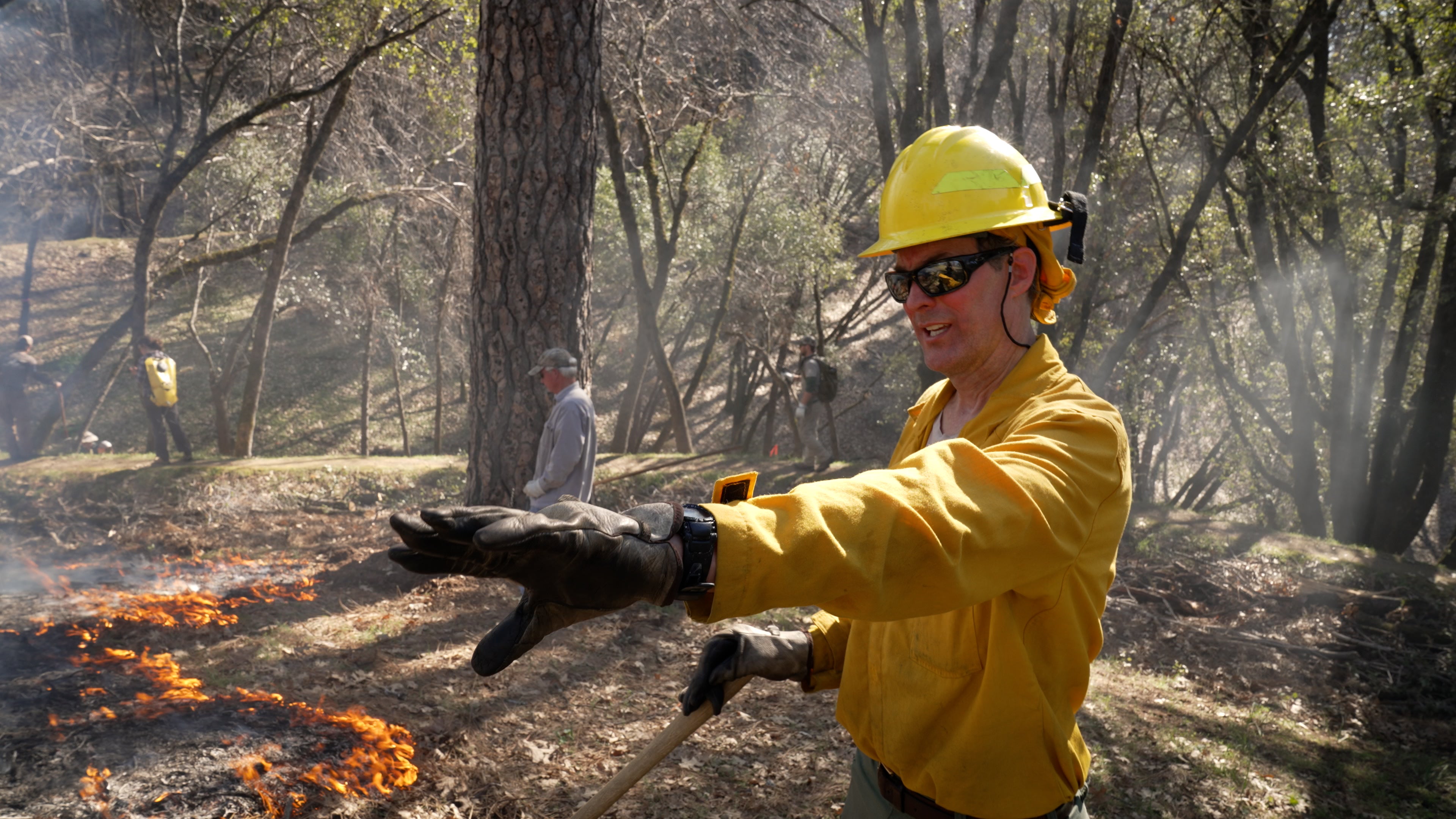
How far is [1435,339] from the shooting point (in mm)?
10617

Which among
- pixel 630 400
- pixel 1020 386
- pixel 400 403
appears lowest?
pixel 400 403

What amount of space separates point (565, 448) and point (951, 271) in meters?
4.95

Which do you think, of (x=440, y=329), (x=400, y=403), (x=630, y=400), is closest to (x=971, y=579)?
(x=630, y=400)

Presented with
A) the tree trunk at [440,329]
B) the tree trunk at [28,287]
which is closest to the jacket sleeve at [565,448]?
the tree trunk at [440,329]

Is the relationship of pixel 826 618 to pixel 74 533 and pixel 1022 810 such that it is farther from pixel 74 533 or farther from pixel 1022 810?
pixel 74 533

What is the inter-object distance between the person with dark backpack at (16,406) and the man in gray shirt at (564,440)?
Answer: 11.7 meters

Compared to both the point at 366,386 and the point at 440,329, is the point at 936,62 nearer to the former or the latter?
the point at 440,329

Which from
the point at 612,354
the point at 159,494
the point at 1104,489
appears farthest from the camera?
the point at 612,354

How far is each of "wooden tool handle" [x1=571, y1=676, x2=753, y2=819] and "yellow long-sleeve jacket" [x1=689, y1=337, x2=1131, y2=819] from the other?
422 millimetres

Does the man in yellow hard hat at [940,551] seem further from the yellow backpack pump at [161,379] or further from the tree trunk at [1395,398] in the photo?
the yellow backpack pump at [161,379]

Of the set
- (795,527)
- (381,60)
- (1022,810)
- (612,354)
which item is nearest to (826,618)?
(1022,810)

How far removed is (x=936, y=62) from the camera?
966 centimetres

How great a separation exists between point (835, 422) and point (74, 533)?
1948 cm

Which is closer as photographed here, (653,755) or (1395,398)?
(653,755)
